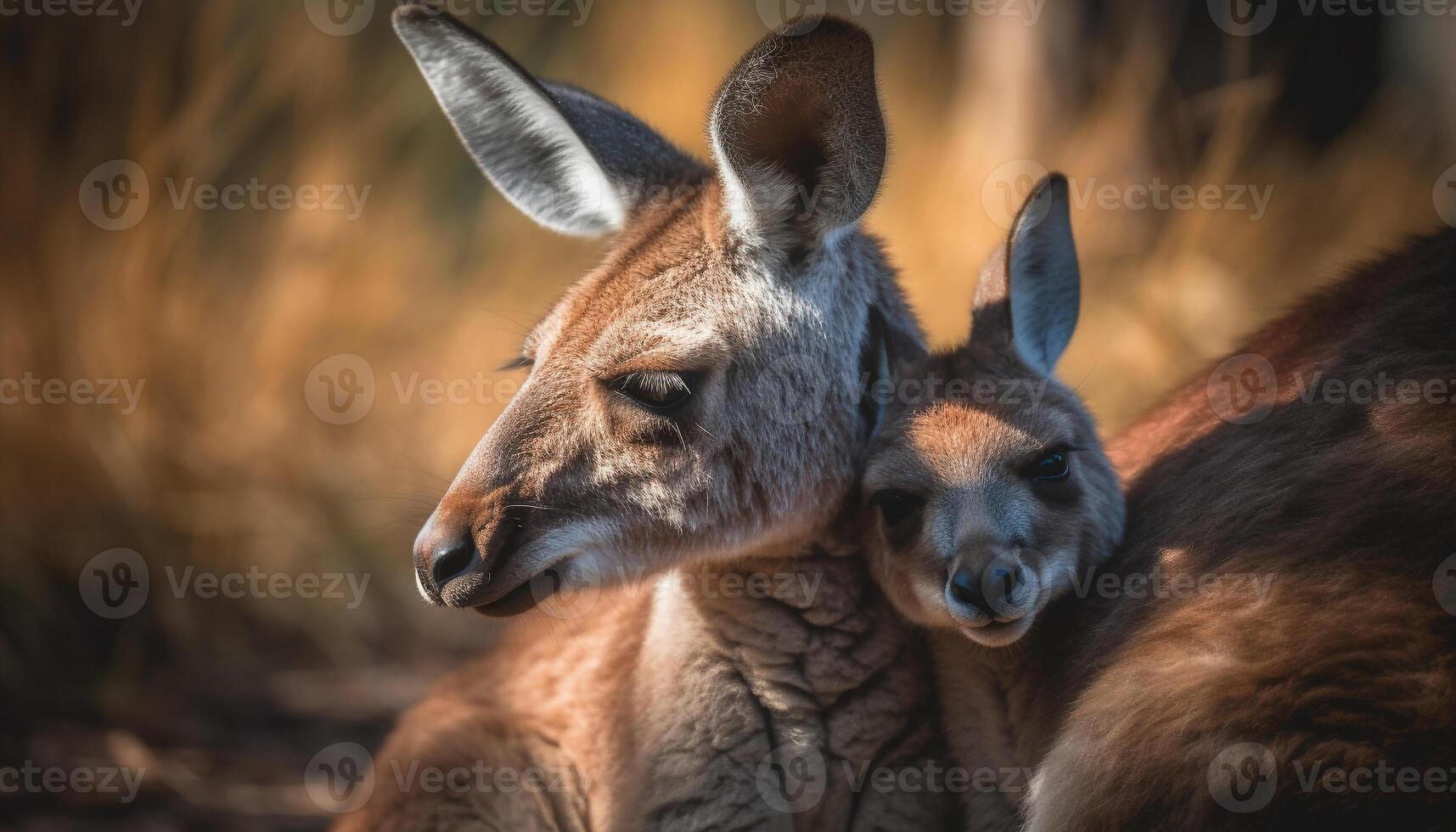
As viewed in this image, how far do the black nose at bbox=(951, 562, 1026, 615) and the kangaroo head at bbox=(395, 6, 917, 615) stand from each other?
569 mm

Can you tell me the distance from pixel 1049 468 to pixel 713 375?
0.80 metres

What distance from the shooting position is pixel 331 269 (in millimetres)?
7055

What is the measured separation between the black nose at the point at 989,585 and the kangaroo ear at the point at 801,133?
96 cm

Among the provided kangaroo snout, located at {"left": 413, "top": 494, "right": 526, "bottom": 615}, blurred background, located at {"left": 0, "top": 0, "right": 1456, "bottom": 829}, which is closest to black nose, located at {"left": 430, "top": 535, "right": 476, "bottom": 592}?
kangaroo snout, located at {"left": 413, "top": 494, "right": 526, "bottom": 615}

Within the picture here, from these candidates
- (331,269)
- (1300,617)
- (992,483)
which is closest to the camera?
(1300,617)

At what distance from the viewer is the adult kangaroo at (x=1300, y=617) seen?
2.12 meters

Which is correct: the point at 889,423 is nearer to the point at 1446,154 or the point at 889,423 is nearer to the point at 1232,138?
the point at 1232,138

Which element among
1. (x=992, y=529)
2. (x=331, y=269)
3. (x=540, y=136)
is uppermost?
(x=540, y=136)

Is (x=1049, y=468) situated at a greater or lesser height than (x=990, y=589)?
greater

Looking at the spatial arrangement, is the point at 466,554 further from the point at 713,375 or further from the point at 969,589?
the point at 969,589

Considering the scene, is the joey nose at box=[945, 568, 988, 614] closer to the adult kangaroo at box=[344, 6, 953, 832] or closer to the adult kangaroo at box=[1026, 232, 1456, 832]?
the adult kangaroo at box=[1026, 232, 1456, 832]

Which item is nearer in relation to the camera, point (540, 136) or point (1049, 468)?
point (1049, 468)

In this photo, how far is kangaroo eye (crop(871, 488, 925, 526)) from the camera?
2.98 metres

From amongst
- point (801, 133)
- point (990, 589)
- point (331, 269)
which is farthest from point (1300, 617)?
point (331, 269)
